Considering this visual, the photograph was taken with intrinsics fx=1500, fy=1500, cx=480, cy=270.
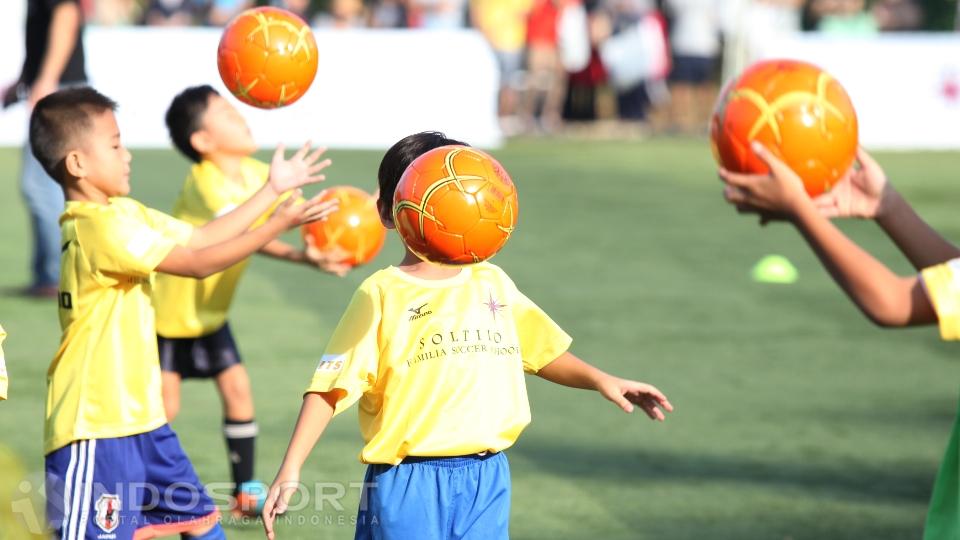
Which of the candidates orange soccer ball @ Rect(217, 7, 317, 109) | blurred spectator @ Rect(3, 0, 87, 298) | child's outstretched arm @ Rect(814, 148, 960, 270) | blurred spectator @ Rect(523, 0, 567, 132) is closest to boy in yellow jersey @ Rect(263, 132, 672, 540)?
child's outstretched arm @ Rect(814, 148, 960, 270)

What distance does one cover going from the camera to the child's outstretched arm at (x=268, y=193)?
4609mm

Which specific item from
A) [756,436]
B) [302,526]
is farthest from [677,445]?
[302,526]

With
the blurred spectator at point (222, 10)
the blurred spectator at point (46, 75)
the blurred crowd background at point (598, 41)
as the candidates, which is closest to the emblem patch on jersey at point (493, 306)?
the blurred spectator at point (46, 75)

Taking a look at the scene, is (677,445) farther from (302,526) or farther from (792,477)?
(302,526)

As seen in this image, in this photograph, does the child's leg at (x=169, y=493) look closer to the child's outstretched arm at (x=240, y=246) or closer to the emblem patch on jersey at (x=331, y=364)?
the child's outstretched arm at (x=240, y=246)

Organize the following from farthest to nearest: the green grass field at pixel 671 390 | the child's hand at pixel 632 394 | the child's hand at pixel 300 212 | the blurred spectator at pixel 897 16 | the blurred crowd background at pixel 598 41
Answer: the blurred spectator at pixel 897 16
the blurred crowd background at pixel 598 41
the green grass field at pixel 671 390
the child's hand at pixel 300 212
the child's hand at pixel 632 394

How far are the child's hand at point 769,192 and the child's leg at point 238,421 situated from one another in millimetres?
3254

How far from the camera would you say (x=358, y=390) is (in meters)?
4.00

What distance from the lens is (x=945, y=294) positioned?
134 inches

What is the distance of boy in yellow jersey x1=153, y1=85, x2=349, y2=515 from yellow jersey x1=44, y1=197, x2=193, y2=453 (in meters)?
1.23

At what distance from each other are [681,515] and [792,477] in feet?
2.62

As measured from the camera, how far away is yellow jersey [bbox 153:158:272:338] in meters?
6.00

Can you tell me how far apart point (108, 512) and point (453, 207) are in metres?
1.63

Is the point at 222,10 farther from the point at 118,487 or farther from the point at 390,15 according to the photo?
the point at 118,487
